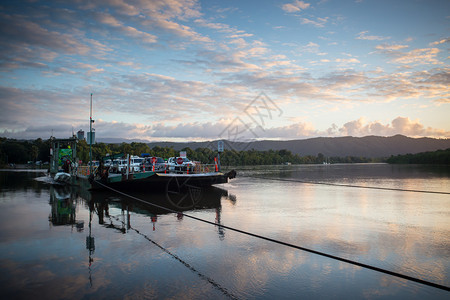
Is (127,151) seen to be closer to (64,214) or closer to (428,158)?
(64,214)

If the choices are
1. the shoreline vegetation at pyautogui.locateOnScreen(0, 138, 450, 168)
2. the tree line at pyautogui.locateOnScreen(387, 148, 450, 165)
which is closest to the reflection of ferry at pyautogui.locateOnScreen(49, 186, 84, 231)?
the shoreline vegetation at pyautogui.locateOnScreen(0, 138, 450, 168)

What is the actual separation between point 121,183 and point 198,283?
18.6 m

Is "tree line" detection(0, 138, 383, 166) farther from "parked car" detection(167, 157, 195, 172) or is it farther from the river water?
the river water

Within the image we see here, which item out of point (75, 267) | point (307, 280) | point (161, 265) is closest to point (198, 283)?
point (161, 265)

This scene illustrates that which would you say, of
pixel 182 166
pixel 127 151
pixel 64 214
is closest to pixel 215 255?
pixel 64 214

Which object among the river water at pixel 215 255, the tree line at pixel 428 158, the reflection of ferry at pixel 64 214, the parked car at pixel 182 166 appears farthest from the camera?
the tree line at pixel 428 158

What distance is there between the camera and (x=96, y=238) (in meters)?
9.89

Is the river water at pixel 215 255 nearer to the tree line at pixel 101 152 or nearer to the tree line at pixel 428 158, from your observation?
the tree line at pixel 101 152

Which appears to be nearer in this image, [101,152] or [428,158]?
[101,152]

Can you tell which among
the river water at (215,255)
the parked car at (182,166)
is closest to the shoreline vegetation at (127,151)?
the parked car at (182,166)

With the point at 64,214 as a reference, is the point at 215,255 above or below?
above

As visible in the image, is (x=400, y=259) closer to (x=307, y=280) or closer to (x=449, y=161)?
(x=307, y=280)

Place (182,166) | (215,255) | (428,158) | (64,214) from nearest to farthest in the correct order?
1. (215,255)
2. (64,214)
3. (182,166)
4. (428,158)

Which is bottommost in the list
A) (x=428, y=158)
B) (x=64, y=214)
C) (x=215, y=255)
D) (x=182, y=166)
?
(x=428, y=158)
